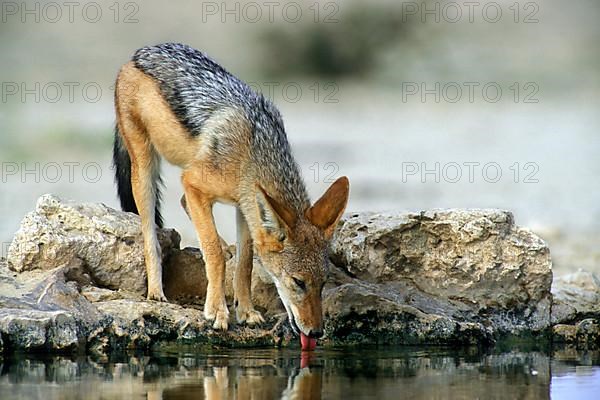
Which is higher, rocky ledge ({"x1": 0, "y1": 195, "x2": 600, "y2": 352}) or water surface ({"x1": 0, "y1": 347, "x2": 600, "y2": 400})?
rocky ledge ({"x1": 0, "y1": 195, "x2": 600, "y2": 352})

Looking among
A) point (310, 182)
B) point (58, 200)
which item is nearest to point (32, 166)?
point (310, 182)

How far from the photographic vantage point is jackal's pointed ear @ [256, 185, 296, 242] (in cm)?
883

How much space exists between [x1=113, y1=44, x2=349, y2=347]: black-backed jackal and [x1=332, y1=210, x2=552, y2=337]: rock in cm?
98

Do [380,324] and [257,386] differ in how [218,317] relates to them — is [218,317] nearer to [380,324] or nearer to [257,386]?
[380,324]

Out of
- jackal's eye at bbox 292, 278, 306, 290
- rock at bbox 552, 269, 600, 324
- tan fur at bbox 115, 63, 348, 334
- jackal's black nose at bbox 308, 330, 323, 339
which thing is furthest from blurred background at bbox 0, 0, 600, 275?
jackal's black nose at bbox 308, 330, 323, 339

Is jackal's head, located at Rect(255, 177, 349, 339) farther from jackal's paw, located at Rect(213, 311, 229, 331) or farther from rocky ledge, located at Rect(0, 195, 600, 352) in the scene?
rocky ledge, located at Rect(0, 195, 600, 352)

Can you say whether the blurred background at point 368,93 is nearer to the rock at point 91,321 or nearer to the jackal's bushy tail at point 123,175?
the jackal's bushy tail at point 123,175

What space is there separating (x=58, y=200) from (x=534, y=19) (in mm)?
21483

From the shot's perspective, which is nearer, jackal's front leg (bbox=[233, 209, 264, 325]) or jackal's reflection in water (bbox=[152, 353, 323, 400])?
jackal's reflection in water (bbox=[152, 353, 323, 400])

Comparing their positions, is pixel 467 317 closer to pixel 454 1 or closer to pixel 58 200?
pixel 58 200

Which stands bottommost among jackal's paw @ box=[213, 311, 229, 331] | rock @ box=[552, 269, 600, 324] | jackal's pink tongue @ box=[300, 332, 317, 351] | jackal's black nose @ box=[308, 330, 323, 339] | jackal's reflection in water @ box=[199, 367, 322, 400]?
jackal's reflection in water @ box=[199, 367, 322, 400]

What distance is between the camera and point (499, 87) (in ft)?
87.4

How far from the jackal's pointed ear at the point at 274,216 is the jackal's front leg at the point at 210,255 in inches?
26.2

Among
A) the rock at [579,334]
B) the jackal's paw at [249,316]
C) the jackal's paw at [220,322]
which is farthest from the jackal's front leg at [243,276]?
the rock at [579,334]
